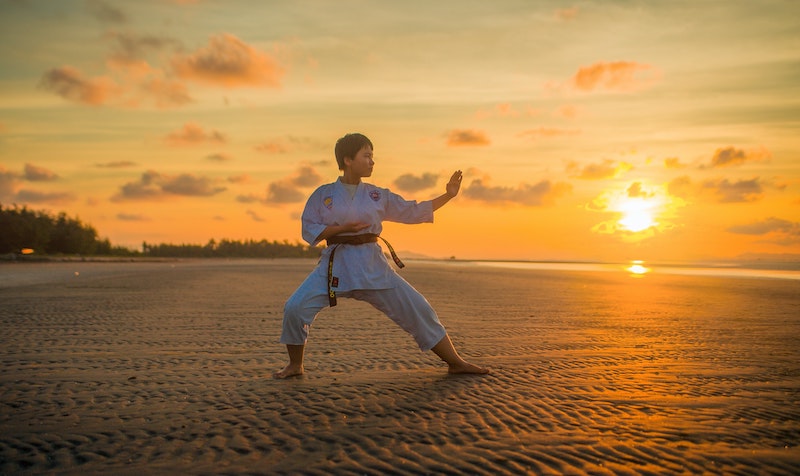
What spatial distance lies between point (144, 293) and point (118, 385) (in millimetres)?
9765

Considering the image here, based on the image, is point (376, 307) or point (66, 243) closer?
point (376, 307)

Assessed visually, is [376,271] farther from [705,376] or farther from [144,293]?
[144,293]

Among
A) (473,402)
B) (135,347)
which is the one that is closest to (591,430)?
(473,402)

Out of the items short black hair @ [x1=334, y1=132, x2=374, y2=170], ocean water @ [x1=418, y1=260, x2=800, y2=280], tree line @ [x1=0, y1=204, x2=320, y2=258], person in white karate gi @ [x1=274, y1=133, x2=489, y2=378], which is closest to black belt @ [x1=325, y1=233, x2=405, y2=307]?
person in white karate gi @ [x1=274, y1=133, x2=489, y2=378]

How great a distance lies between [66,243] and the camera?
147 feet

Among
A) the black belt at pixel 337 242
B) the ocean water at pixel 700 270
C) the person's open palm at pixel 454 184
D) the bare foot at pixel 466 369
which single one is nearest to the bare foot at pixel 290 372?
the black belt at pixel 337 242

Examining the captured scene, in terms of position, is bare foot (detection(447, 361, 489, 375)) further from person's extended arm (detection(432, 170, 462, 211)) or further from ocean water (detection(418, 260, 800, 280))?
ocean water (detection(418, 260, 800, 280))

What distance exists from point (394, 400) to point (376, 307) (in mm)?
1083

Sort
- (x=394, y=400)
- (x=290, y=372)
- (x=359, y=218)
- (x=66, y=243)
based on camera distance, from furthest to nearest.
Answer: (x=66, y=243) < (x=359, y=218) < (x=290, y=372) < (x=394, y=400)

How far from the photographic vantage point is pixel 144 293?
1372cm

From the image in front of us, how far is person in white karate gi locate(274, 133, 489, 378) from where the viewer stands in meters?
4.97

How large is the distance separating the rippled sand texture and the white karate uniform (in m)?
0.42

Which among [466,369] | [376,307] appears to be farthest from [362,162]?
[466,369]

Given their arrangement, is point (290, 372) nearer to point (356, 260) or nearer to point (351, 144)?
point (356, 260)
